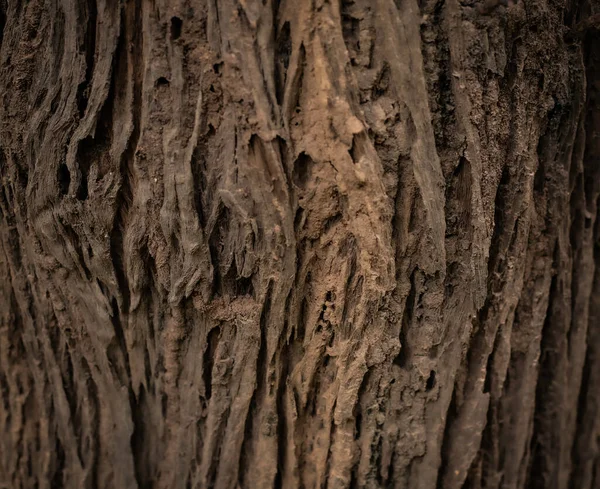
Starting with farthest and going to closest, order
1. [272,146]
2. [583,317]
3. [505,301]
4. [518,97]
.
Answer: [583,317], [505,301], [518,97], [272,146]

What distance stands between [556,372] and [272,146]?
0.98 meters

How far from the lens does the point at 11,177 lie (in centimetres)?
118

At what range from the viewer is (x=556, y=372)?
1363mm

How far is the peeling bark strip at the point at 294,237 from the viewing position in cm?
101

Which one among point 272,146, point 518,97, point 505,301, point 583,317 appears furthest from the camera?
point 583,317

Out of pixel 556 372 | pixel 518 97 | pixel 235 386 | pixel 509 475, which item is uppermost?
pixel 518 97

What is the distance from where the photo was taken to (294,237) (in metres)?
1.07

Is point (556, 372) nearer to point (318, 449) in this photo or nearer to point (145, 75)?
point (318, 449)

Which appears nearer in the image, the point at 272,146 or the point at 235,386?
the point at 272,146

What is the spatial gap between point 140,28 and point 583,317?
4.20ft

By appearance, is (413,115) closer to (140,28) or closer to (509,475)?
(140,28)

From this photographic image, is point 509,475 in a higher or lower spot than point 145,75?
lower

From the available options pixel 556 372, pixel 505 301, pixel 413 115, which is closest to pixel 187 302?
pixel 413 115

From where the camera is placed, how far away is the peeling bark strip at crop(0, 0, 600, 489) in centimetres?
101
